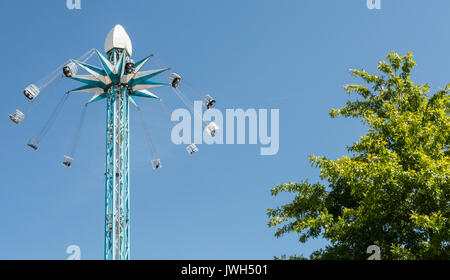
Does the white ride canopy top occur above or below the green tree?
above

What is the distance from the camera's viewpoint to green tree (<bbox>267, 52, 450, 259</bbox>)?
12539 mm

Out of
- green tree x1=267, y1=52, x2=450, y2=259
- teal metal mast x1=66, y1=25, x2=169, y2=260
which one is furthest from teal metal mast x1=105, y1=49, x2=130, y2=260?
green tree x1=267, y1=52, x2=450, y2=259

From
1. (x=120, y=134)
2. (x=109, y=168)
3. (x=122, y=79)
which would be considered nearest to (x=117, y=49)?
(x=122, y=79)

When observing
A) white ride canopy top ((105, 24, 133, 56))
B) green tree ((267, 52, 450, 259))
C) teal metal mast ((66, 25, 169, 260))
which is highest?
white ride canopy top ((105, 24, 133, 56))

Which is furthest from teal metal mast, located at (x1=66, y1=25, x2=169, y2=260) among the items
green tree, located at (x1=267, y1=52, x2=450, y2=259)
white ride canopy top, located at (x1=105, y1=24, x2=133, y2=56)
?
green tree, located at (x1=267, y1=52, x2=450, y2=259)

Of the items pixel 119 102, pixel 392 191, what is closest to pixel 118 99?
pixel 119 102

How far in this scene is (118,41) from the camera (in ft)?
116

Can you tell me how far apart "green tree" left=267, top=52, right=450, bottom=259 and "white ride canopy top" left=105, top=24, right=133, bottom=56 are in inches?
900

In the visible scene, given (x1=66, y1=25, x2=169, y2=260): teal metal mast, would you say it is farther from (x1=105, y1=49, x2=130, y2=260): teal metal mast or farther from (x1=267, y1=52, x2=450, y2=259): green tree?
(x1=267, y1=52, x2=450, y2=259): green tree

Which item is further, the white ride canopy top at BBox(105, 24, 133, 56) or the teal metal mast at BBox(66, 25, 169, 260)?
the white ride canopy top at BBox(105, 24, 133, 56)

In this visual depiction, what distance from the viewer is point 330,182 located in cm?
1532
